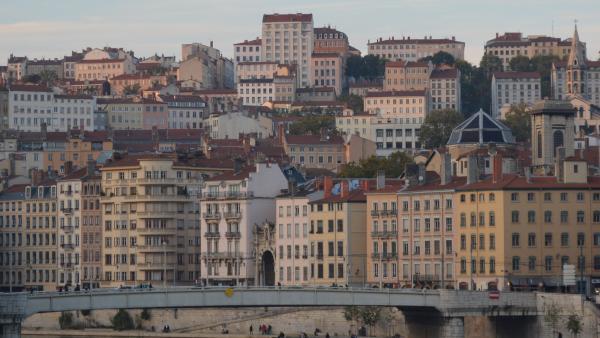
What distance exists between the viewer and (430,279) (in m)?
107

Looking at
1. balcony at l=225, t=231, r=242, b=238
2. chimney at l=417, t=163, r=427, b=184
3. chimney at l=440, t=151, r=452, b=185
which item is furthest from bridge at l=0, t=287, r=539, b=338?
balcony at l=225, t=231, r=242, b=238

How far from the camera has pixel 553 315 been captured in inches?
3546

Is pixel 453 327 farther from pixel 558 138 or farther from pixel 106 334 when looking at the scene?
pixel 558 138

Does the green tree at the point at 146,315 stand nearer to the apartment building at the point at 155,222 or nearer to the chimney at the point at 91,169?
the apartment building at the point at 155,222

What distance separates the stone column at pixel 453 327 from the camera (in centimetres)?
8981

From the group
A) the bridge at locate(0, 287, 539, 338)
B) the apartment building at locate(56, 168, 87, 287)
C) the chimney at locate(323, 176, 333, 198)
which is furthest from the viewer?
the apartment building at locate(56, 168, 87, 287)

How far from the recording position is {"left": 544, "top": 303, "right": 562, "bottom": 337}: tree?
90062mm

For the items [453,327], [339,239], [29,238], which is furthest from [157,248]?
[453,327]

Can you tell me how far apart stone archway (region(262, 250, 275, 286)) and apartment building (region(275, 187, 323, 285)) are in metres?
1.92

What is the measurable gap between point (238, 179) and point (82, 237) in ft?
54.4

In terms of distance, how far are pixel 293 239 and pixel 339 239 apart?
169 inches

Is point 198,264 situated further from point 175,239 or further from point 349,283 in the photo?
point 349,283

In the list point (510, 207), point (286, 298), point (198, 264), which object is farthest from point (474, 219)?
point (198, 264)

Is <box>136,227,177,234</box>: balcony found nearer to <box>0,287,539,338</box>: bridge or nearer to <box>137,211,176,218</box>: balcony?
<box>137,211,176,218</box>: balcony
